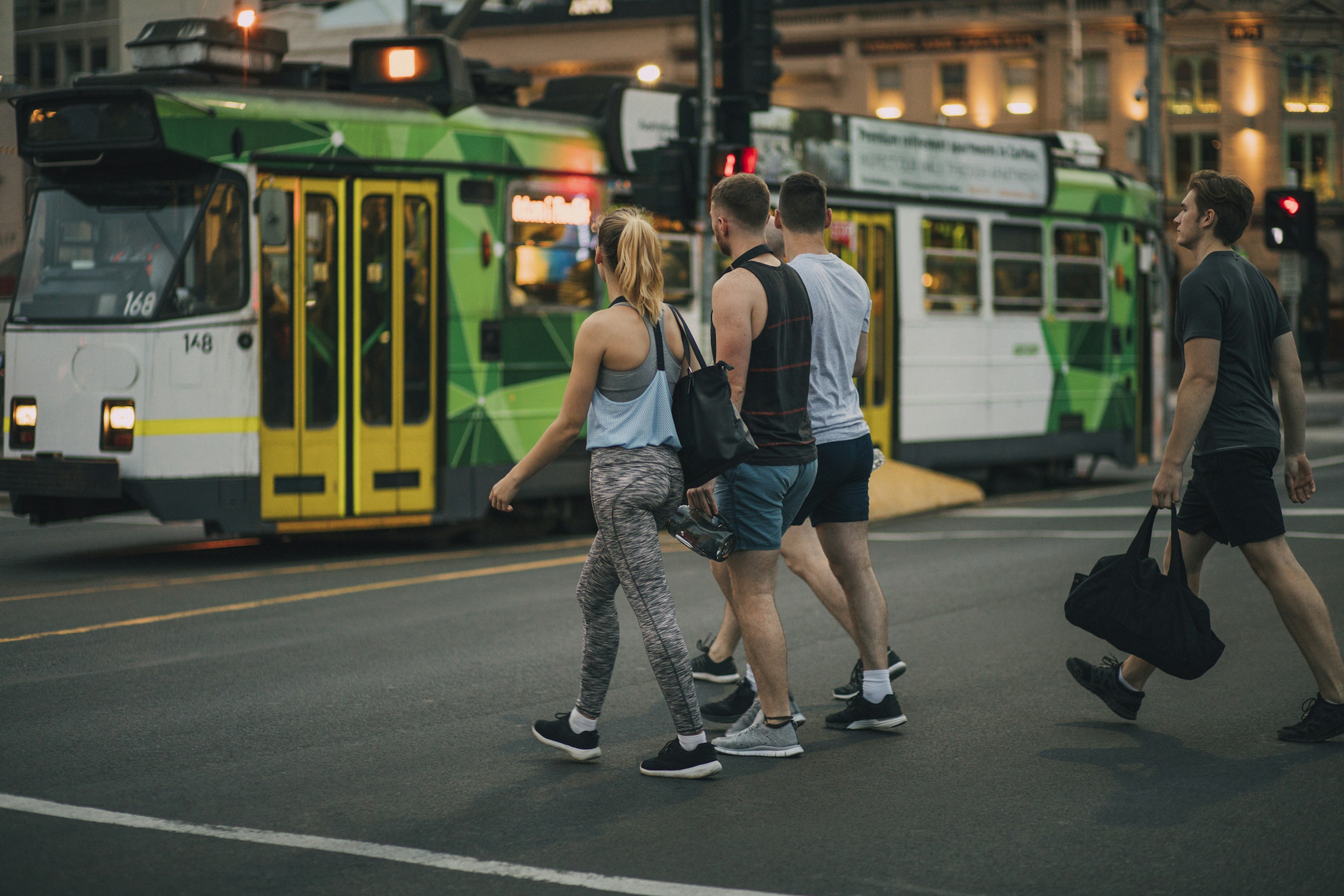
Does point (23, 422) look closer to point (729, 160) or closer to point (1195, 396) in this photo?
point (729, 160)

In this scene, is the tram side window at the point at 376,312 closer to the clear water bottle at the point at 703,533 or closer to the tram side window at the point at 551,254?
the tram side window at the point at 551,254

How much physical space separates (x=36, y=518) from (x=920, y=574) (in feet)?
19.4

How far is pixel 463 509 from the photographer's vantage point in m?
12.0

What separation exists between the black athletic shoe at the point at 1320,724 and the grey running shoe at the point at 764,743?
1768mm

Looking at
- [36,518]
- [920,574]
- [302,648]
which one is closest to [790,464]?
[302,648]

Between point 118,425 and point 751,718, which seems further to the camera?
point 118,425

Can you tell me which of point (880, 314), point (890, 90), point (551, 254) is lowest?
point (880, 314)

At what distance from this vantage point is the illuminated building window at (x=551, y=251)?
40.4ft

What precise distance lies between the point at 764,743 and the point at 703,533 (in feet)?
2.59

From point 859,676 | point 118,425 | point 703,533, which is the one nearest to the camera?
point 703,533

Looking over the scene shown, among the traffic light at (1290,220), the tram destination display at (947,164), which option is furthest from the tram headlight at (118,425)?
the traffic light at (1290,220)

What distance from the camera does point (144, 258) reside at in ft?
35.7

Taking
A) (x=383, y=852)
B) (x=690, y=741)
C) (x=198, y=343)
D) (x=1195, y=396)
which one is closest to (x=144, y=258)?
(x=198, y=343)

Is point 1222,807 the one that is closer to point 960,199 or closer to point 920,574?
point 920,574
